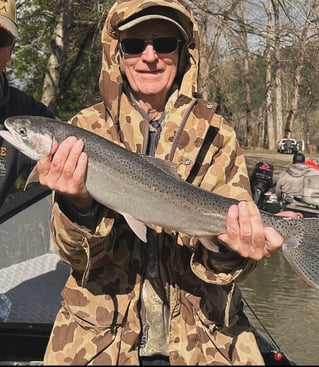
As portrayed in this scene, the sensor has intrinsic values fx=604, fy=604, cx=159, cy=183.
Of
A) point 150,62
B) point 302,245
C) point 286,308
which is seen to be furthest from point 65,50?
point 302,245

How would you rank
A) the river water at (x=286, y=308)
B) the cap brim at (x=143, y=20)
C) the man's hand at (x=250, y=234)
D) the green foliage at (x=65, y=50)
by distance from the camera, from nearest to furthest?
the man's hand at (x=250, y=234) < the cap brim at (x=143, y=20) < the river water at (x=286, y=308) < the green foliage at (x=65, y=50)

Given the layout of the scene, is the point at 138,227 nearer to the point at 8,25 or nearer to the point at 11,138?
the point at 11,138

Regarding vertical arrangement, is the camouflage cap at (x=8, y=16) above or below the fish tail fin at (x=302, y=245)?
above

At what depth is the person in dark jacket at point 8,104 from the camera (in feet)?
14.4

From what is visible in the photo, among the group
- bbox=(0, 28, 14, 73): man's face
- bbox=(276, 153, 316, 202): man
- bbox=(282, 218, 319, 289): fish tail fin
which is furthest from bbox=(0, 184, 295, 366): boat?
bbox=(276, 153, 316, 202): man

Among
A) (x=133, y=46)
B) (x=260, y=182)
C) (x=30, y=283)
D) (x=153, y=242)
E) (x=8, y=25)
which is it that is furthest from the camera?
(x=260, y=182)

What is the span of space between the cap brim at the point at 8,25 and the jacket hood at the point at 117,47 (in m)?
1.06

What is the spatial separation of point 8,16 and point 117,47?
4.30 ft

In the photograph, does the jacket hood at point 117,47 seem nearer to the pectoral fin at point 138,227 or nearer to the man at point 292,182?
the pectoral fin at point 138,227

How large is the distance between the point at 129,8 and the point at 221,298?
1.62 meters

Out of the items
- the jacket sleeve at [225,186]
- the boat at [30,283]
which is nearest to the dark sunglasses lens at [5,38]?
the boat at [30,283]

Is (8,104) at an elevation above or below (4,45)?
below

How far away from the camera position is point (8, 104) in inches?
181

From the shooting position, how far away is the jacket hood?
3.27 metres
